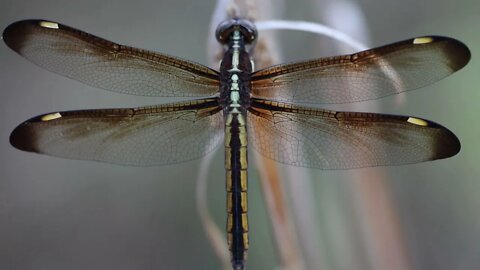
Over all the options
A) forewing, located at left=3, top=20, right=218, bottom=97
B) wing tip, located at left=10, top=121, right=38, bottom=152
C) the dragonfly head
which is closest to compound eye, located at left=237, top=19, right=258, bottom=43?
the dragonfly head

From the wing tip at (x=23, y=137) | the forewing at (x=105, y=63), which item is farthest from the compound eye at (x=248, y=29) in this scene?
the wing tip at (x=23, y=137)

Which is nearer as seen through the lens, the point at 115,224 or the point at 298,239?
the point at 298,239

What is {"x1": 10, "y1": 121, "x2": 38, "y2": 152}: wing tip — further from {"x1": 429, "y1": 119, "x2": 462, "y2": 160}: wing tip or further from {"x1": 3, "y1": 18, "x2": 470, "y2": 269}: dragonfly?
{"x1": 429, "y1": 119, "x2": 462, "y2": 160}: wing tip

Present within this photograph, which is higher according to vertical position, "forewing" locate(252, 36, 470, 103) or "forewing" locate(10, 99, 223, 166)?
"forewing" locate(252, 36, 470, 103)

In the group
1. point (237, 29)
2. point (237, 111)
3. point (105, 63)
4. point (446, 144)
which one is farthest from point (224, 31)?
point (446, 144)

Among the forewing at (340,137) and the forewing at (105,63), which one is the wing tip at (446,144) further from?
the forewing at (105,63)

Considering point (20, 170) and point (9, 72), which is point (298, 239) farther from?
point (9, 72)

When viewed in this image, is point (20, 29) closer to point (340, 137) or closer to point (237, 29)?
point (237, 29)

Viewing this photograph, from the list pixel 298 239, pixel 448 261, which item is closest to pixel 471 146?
pixel 448 261
